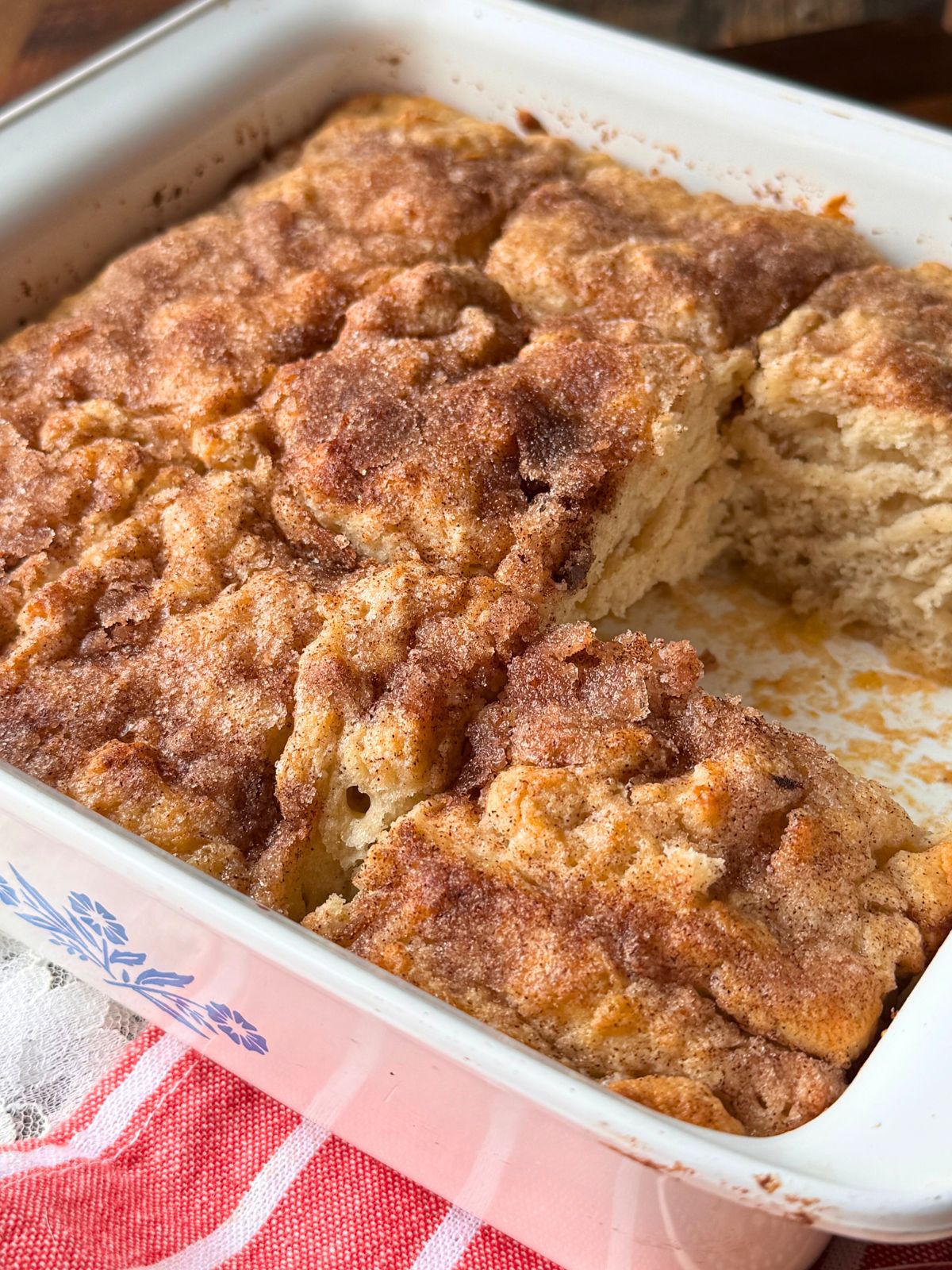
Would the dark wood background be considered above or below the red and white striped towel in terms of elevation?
above

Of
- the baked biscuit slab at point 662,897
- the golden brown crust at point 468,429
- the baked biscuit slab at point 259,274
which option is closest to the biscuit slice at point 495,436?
the golden brown crust at point 468,429

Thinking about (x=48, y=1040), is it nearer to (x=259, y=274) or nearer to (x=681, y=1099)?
(x=681, y=1099)

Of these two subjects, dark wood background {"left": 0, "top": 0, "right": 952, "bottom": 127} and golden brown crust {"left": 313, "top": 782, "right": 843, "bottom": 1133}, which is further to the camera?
dark wood background {"left": 0, "top": 0, "right": 952, "bottom": 127}

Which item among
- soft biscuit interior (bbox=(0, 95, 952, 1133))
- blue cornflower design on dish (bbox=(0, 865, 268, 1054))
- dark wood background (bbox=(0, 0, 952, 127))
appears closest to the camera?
soft biscuit interior (bbox=(0, 95, 952, 1133))

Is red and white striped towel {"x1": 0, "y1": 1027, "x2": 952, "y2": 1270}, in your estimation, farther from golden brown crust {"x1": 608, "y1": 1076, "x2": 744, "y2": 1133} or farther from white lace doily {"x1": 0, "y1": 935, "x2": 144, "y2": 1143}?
golden brown crust {"x1": 608, "y1": 1076, "x2": 744, "y2": 1133}

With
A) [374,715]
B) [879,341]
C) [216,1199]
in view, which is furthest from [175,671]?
[879,341]

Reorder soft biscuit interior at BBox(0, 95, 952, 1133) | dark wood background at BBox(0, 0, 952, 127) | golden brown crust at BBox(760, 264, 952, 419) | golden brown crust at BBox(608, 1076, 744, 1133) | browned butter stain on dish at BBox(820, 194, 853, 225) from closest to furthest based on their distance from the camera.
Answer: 1. golden brown crust at BBox(608, 1076, 744, 1133)
2. soft biscuit interior at BBox(0, 95, 952, 1133)
3. golden brown crust at BBox(760, 264, 952, 419)
4. browned butter stain on dish at BBox(820, 194, 853, 225)
5. dark wood background at BBox(0, 0, 952, 127)

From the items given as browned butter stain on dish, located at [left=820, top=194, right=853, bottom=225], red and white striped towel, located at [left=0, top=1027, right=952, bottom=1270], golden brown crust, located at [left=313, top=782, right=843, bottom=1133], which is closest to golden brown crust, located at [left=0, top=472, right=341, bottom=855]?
golden brown crust, located at [left=313, top=782, right=843, bottom=1133]

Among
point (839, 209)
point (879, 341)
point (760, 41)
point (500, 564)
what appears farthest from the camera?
point (760, 41)
